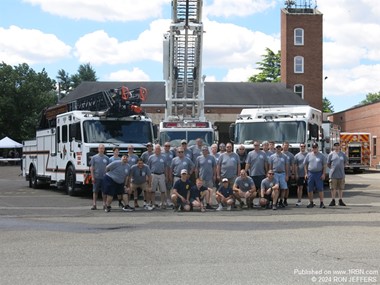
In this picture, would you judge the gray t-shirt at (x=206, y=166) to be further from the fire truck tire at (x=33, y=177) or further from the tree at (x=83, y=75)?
the tree at (x=83, y=75)

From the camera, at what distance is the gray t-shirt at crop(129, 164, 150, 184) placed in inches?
623

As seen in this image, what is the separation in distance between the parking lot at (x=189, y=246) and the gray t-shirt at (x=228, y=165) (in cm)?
126

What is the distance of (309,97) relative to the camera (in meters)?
59.6

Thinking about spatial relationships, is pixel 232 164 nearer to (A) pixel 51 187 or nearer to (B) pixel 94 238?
(B) pixel 94 238

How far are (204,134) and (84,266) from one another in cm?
1389

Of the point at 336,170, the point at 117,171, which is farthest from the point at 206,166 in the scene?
the point at 336,170

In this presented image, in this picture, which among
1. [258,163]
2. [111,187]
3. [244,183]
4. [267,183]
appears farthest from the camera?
[258,163]

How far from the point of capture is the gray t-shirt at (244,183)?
15.8 m

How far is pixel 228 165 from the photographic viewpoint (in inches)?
641

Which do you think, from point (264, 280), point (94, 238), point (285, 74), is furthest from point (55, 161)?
point (285, 74)

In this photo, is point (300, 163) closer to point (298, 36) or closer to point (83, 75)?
point (298, 36)

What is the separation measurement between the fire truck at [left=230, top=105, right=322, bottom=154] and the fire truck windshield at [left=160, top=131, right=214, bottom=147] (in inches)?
35.7

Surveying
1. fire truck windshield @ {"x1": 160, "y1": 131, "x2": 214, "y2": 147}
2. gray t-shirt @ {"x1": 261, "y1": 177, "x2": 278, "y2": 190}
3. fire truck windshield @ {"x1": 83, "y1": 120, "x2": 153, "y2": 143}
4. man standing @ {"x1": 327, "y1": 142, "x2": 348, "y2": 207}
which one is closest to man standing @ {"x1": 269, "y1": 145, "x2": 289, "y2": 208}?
gray t-shirt @ {"x1": 261, "y1": 177, "x2": 278, "y2": 190}

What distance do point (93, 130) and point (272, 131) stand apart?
590cm
